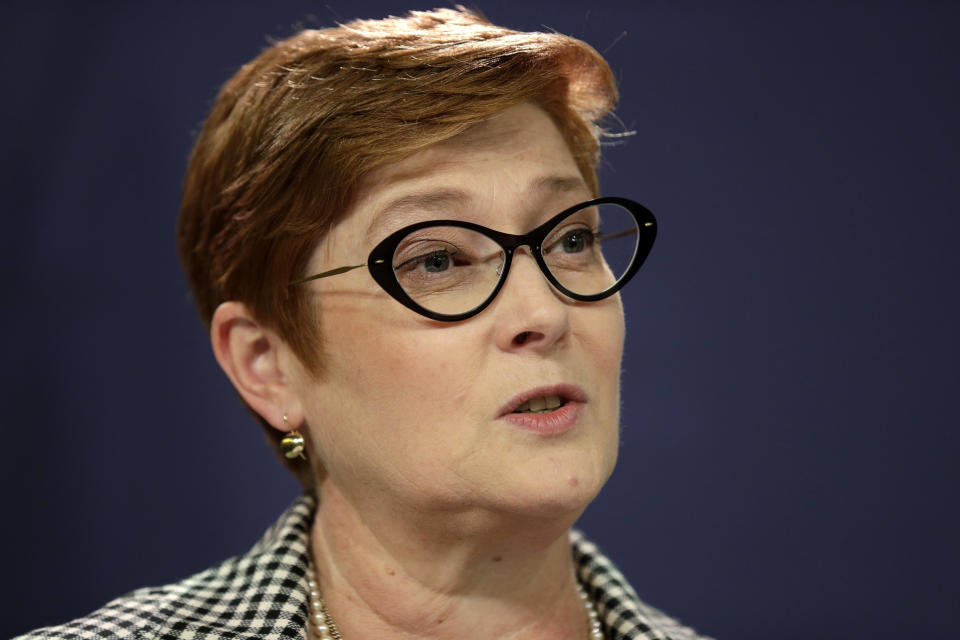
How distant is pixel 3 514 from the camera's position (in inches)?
89.3

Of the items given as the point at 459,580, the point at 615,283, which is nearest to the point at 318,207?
the point at 615,283

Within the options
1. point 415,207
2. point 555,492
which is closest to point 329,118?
point 415,207

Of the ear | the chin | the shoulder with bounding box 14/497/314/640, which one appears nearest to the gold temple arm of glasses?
the chin

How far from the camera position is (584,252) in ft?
5.30

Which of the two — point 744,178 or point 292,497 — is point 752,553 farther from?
point 292,497

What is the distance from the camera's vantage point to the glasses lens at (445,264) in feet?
4.86

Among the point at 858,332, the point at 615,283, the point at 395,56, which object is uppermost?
the point at 395,56

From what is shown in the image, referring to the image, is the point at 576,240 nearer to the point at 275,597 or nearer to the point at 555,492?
the point at 555,492

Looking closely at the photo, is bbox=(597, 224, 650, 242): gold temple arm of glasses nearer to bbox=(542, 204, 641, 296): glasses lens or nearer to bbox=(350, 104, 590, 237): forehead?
bbox=(542, 204, 641, 296): glasses lens

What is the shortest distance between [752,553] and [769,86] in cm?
111

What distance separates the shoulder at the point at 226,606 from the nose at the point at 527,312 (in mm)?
546

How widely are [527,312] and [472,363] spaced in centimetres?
10

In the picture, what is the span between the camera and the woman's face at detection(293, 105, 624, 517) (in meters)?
1.44

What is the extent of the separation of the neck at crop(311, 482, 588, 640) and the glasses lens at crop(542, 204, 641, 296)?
0.35 metres
